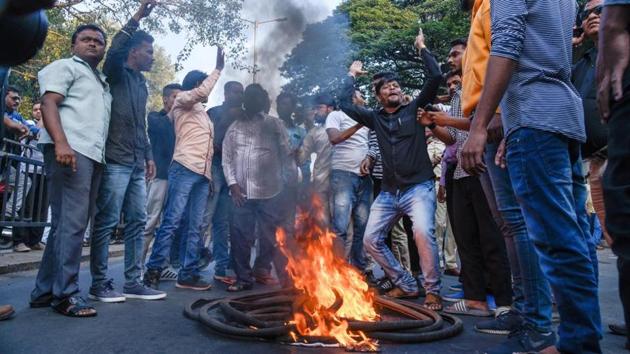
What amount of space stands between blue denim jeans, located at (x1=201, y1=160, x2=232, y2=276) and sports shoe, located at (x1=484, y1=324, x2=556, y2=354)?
3938 mm

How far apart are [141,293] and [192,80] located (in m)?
2.56

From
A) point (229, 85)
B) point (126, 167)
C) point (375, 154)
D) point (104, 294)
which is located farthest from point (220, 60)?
point (104, 294)

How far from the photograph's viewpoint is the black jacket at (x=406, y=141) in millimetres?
4691

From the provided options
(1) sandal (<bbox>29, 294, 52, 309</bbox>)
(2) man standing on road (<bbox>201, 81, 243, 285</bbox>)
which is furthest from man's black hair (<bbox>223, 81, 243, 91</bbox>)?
(1) sandal (<bbox>29, 294, 52, 309</bbox>)

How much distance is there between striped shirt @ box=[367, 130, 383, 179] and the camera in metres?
6.42

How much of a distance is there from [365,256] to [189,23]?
6.83 metres

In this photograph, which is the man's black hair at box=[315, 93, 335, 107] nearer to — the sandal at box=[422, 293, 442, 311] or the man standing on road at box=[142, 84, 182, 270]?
the man standing on road at box=[142, 84, 182, 270]

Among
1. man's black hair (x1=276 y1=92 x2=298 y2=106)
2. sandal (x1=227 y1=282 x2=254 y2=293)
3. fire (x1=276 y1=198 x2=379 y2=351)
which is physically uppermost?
man's black hair (x1=276 y1=92 x2=298 y2=106)

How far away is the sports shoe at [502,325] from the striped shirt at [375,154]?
3049 mm

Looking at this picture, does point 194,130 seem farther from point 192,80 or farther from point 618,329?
point 618,329

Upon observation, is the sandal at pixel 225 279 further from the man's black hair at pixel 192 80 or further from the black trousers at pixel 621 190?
the black trousers at pixel 621 190

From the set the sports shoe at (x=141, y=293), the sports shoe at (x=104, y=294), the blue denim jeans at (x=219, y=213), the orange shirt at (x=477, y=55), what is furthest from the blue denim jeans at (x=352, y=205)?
the orange shirt at (x=477, y=55)

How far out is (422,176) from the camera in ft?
15.5

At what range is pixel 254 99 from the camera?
18.7ft
